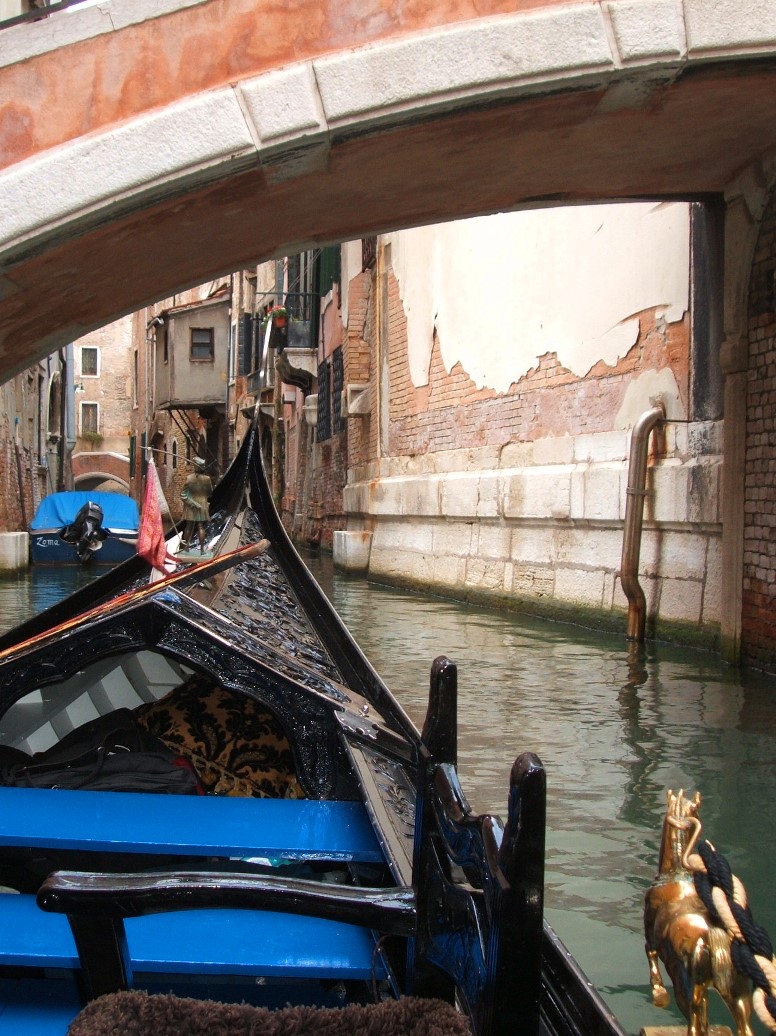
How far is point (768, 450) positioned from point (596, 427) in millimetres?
1573

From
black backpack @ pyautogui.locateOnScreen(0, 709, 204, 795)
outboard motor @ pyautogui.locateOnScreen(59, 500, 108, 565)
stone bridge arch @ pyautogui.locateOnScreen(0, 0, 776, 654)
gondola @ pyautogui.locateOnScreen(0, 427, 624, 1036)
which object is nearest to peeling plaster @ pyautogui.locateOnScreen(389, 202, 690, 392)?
stone bridge arch @ pyautogui.locateOnScreen(0, 0, 776, 654)

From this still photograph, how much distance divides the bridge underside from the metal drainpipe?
1072mm

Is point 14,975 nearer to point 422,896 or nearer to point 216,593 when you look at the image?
point 422,896

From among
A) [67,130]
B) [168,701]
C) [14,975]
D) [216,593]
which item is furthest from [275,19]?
[14,975]

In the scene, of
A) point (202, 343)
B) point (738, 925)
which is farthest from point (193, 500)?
point (202, 343)

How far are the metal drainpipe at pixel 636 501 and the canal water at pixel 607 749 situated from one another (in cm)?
29

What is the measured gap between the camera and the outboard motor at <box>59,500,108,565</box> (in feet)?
38.9

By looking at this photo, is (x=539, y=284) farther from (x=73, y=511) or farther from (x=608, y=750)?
(x=73, y=511)

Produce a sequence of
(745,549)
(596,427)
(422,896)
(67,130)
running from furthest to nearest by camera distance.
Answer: (596,427)
(745,549)
(67,130)
(422,896)

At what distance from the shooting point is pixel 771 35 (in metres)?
3.39

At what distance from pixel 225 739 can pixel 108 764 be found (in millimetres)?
295

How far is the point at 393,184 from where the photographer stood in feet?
14.0

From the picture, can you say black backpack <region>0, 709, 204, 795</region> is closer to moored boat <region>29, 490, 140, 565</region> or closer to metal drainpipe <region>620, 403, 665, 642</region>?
metal drainpipe <region>620, 403, 665, 642</region>

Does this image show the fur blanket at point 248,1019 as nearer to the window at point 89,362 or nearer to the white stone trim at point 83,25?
the white stone trim at point 83,25
